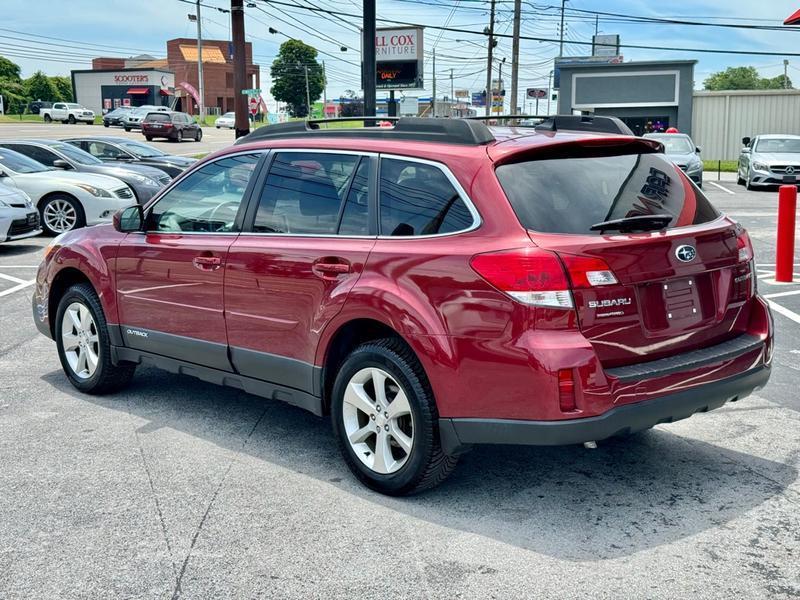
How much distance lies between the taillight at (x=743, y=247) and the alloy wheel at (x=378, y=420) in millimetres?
1851

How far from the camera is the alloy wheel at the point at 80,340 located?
6.60 metres

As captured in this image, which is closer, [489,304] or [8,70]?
[489,304]

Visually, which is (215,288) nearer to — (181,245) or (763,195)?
(181,245)

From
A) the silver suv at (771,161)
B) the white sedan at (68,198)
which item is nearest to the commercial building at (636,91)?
the silver suv at (771,161)

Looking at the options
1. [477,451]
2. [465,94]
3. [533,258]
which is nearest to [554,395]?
[533,258]

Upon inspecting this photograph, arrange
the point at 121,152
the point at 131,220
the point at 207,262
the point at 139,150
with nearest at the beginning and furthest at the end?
1. the point at 207,262
2. the point at 131,220
3. the point at 121,152
4. the point at 139,150

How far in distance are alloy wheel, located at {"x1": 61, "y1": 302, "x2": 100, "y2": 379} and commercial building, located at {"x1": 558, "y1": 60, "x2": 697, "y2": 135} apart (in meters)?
41.8

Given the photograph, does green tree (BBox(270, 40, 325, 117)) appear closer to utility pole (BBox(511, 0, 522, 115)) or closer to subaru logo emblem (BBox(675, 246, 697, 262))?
utility pole (BBox(511, 0, 522, 115))

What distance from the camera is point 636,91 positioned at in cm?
4778

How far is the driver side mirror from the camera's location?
6184mm

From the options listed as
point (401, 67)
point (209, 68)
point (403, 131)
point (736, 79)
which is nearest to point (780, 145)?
point (401, 67)

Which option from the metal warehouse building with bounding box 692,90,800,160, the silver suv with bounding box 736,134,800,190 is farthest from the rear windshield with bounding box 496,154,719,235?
the metal warehouse building with bounding box 692,90,800,160

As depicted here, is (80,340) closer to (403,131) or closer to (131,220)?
(131,220)

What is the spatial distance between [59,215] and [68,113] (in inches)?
2428
